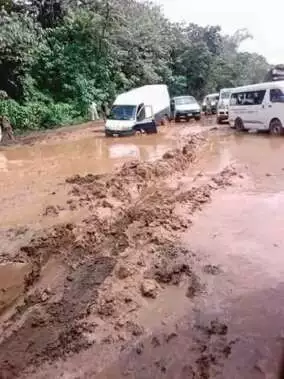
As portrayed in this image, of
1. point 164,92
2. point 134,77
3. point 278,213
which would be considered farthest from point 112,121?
point 278,213

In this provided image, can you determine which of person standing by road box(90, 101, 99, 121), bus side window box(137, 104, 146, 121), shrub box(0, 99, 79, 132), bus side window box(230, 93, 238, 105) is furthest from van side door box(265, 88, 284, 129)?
person standing by road box(90, 101, 99, 121)

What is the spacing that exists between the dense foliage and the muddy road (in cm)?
1208

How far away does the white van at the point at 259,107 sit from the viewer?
17703mm

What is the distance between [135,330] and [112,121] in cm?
1783

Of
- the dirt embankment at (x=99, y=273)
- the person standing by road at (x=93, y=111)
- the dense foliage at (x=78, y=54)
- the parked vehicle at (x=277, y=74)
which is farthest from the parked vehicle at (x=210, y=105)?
the dirt embankment at (x=99, y=273)

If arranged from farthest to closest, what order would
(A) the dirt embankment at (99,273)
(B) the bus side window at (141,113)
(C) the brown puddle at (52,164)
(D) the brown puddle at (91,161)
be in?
1. (B) the bus side window at (141,113)
2. (D) the brown puddle at (91,161)
3. (C) the brown puddle at (52,164)
4. (A) the dirt embankment at (99,273)

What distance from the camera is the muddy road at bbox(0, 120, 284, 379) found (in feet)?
14.4

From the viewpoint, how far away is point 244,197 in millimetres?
9844

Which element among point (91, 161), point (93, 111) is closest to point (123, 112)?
point (93, 111)

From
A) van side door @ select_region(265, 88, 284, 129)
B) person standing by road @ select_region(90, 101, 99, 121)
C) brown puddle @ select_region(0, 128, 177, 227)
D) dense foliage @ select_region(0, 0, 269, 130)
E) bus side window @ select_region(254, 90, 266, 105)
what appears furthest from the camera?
person standing by road @ select_region(90, 101, 99, 121)

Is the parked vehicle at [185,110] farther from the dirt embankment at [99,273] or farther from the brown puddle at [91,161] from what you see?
A: the dirt embankment at [99,273]

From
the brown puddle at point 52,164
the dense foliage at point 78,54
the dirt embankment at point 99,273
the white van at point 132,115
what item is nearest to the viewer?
the dirt embankment at point 99,273

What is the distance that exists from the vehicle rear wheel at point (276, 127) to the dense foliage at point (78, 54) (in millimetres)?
11087

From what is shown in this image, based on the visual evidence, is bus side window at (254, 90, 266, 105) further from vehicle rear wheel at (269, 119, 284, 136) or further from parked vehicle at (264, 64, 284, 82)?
parked vehicle at (264, 64, 284, 82)
